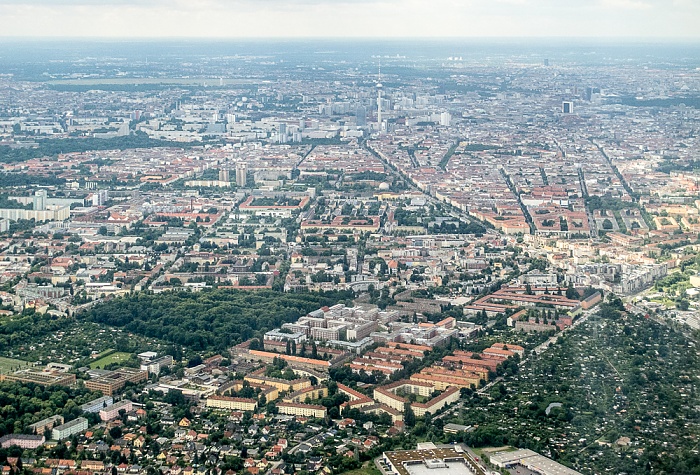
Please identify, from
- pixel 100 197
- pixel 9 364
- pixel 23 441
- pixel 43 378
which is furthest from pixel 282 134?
pixel 23 441

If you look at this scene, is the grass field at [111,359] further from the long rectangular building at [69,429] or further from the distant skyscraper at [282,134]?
the distant skyscraper at [282,134]

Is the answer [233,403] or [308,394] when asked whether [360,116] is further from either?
[233,403]

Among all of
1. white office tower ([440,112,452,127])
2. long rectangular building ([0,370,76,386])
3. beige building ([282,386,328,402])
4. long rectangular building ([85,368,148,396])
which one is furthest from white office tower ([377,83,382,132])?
beige building ([282,386,328,402])

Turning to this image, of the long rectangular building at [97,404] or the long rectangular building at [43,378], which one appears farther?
the long rectangular building at [43,378]

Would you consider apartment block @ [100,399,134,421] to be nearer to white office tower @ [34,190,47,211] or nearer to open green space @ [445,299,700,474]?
open green space @ [445,299,700,474]

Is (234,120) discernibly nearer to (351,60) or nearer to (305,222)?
(305,222)

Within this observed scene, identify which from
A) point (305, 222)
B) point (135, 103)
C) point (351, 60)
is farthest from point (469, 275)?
point (351, 60)

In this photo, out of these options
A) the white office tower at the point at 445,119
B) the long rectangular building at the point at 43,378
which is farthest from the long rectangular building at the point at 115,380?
the white office tower at the point at 445,119
